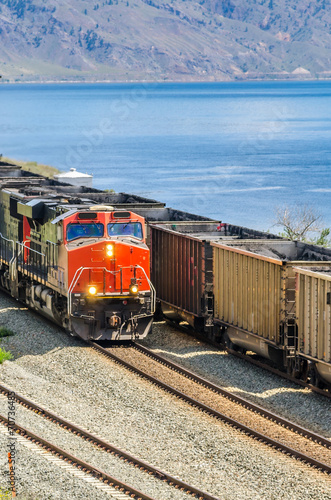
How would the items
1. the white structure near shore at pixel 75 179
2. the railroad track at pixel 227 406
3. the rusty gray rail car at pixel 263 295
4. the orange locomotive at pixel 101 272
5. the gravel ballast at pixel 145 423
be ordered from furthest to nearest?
the white structure near shore at pixel 75 179, the orange locomotive at pixel 101 272, the rusty gray rail car at pixel 263 295, the railroad track at pixel 227 406, the gravel ballast at pixel 145 423

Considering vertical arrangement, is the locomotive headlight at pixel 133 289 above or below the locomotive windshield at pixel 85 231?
below

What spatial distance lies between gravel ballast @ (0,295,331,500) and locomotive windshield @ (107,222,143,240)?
120 inches

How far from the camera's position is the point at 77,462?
46.8 ft

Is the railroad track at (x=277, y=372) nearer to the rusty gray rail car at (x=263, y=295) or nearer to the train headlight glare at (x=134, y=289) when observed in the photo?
the rusty gray rail car at (x=263, y=295)

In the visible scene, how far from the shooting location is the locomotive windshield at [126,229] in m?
21.4

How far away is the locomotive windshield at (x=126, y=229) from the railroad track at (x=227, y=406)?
114 inches

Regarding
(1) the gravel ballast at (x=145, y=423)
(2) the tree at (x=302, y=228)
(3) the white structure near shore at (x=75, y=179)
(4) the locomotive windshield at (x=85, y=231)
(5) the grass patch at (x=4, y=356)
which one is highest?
(3) the white structure near shore at (x=75, y=179)

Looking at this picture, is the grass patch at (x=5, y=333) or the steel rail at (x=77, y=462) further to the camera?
the grass patch at (x=5, y=333)

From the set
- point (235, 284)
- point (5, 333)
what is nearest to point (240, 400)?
point (235, 284)

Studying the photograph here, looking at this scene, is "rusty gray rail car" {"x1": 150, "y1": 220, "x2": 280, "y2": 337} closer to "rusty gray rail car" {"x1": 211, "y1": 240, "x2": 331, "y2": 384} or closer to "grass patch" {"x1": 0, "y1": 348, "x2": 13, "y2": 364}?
"rusty gray rail car" {"x1": 211, "y1": 240, "x2": 331, "y2": 384}

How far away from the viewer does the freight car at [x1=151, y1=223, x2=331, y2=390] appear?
19266 millimetres

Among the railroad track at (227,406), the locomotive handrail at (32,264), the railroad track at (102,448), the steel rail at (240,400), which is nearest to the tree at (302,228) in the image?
the locomotive handrail at (32,264)

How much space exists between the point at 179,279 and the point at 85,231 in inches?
148

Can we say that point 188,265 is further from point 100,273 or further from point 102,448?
point 102,448
